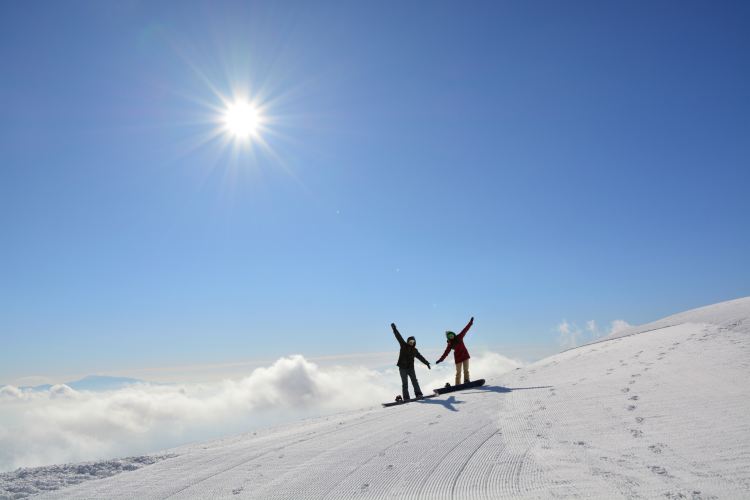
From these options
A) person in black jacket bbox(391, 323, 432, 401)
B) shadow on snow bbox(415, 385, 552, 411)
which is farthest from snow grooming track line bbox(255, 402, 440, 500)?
person in black jacket bbox(391, 323, 432, 401)

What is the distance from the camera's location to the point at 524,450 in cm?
733

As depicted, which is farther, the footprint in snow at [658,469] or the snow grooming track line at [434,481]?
the snow grooming track line at [434,481]

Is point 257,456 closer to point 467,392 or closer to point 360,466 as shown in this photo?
point 360,466

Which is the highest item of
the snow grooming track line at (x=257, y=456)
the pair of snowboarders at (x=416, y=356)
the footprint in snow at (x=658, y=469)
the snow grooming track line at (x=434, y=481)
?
the pair of snowboarders at (x=416, y=356)

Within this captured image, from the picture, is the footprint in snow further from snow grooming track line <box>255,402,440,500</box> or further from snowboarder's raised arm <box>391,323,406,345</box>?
snowboarder's raised arm <box>391,323,406,345</box>

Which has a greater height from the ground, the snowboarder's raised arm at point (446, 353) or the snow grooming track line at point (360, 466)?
the snowboarder's raised arm at point (446, 353)

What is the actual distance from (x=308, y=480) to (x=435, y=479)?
6.97 ft

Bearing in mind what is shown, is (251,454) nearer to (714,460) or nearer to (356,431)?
(356,431)

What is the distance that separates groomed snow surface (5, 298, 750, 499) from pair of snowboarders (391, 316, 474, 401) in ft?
10.6

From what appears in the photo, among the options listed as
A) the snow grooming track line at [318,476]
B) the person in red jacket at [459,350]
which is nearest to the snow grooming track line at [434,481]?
the snow grooming track line at [318,476]

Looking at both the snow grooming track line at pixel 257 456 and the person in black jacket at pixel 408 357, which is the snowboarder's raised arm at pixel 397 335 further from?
the snow grooming track line at pixel 257 456

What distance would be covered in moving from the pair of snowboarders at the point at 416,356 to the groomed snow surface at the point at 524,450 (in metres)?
3.24

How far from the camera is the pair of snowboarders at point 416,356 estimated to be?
16.6 metres

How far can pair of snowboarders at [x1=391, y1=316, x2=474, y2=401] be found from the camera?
16.6 meters
